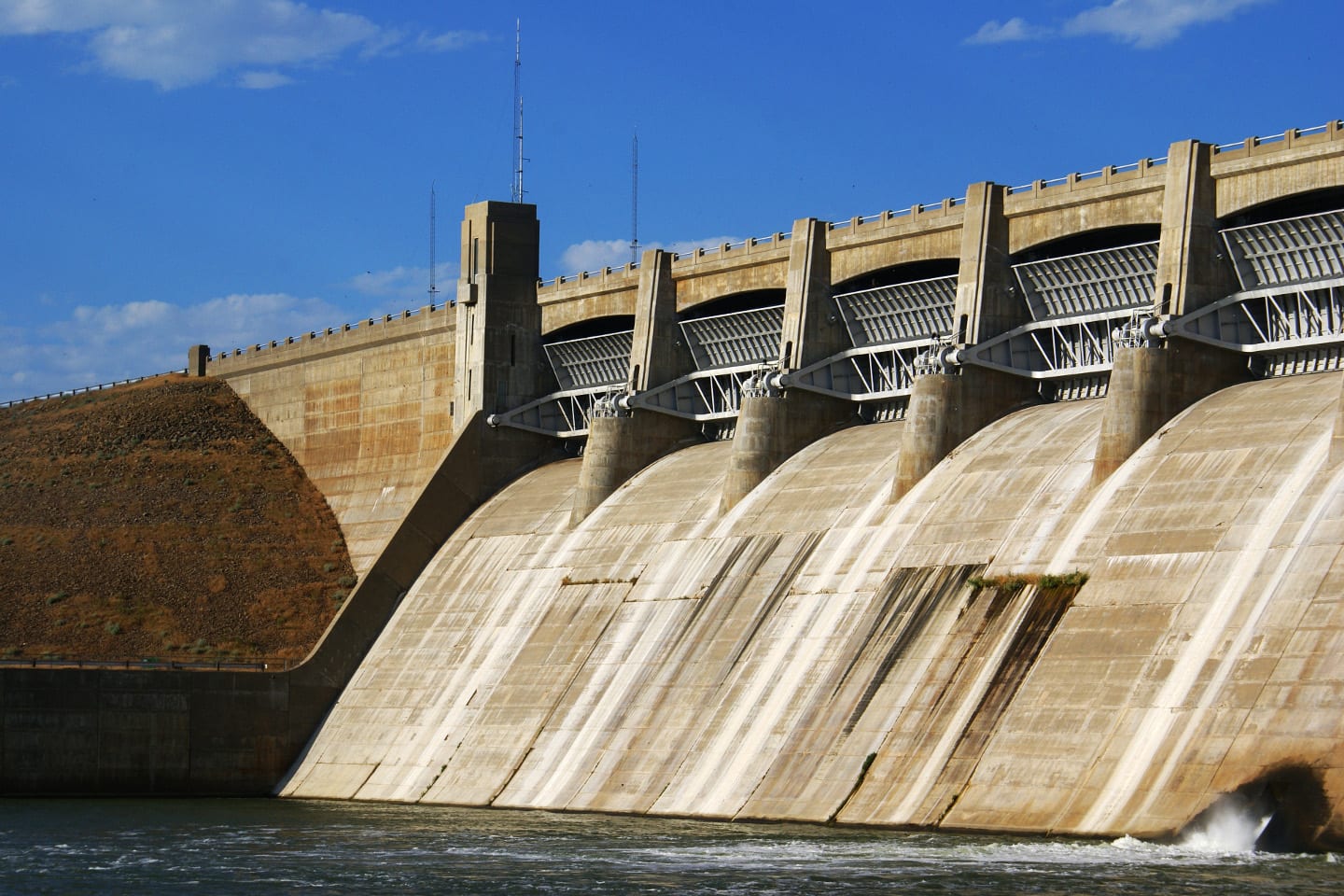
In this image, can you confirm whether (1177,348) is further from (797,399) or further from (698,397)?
(698,397)

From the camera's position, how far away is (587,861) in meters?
46.1

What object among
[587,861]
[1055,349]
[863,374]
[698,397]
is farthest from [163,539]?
[587,861]

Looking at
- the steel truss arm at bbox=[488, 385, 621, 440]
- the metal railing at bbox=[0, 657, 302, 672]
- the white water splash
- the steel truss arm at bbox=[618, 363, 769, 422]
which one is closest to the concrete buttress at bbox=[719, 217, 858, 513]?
the steel truss arm at bbox=[618, 363, 769, 422]

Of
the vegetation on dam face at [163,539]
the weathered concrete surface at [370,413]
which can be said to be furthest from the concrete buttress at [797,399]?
the vegetation on dam face at [163,539]

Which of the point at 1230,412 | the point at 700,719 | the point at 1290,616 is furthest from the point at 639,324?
the point at 1290,616

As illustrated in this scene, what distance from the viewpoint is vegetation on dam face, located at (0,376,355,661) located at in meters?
79.8

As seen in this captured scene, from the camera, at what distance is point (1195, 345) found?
5744 cm

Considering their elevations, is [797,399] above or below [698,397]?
below

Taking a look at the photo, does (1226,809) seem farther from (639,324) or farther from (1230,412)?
(639,324)

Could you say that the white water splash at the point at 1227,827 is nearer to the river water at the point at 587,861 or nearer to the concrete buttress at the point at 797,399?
the river water at the point at 587,861

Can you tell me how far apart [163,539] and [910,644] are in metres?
41.8

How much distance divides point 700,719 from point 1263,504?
59.4 ft

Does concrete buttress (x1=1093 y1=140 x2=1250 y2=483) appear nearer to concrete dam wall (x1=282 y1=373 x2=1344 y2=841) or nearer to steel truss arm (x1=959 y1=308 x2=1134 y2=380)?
concrete dam wall (x1=282 y1=373 x2=1344 y2=841)

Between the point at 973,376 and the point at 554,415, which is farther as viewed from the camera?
the point at 554,415
